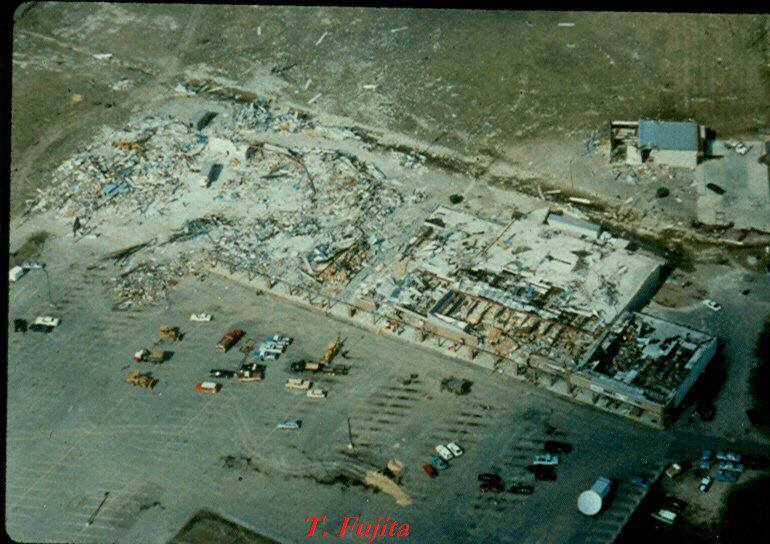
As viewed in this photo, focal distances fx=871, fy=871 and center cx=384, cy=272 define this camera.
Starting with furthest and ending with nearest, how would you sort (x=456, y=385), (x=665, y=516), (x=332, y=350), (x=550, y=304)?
(x=550, y=304)
(x=332, y=350)
(x=456, y=385)
(x=665, y=516)

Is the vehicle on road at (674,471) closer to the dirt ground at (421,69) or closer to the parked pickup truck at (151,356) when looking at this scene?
the dirt ground at (421,69)

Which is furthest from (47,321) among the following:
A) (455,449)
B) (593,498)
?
(593,498)

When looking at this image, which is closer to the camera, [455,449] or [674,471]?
[674,471]

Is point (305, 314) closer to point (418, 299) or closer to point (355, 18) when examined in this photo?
point (418, 299)

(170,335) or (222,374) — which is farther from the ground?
(170,335)

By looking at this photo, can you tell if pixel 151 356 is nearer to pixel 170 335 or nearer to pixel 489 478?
pixel 170 335

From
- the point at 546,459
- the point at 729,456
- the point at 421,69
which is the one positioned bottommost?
the point at 546,459

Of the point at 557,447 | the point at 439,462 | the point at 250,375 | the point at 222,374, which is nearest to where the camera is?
the point at 439,462

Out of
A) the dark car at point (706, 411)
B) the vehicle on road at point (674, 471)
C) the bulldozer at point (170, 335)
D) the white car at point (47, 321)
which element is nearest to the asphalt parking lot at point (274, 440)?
the bulldozer at point (170, 335)
